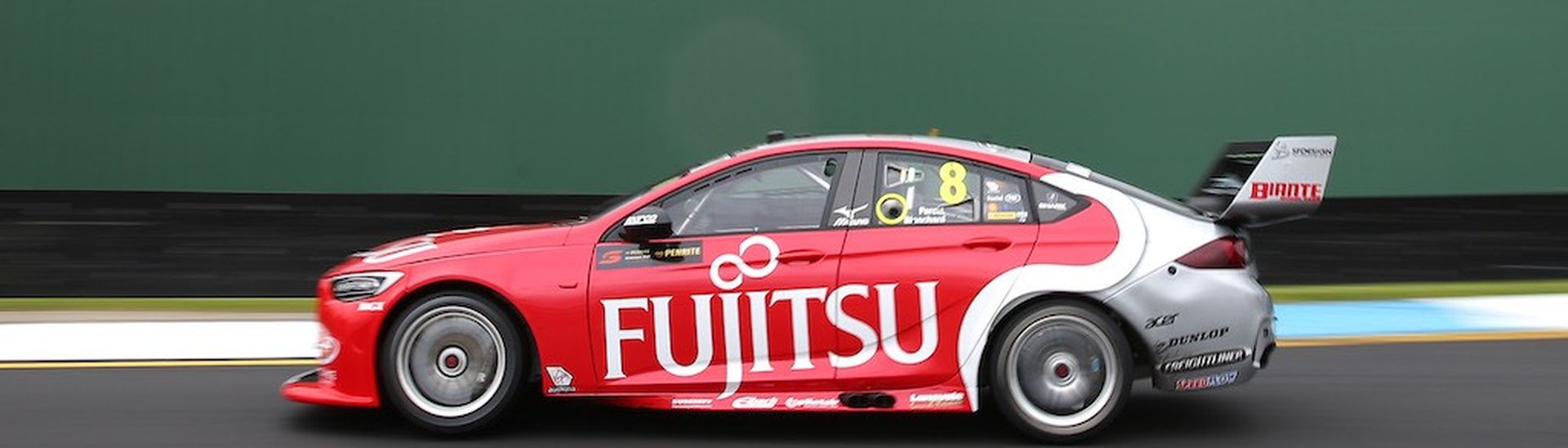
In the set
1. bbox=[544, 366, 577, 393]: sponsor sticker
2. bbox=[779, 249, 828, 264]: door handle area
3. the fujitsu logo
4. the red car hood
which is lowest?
bbox=[544, 366, 577, 393]: sponsor sticker

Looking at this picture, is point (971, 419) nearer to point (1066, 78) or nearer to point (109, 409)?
point (109, 409)

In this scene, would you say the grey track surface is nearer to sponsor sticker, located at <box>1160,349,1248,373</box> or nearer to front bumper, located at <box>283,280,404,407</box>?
front bumper, located at <box>283,280,404,407</box>

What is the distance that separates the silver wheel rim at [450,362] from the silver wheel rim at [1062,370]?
80.8 inches

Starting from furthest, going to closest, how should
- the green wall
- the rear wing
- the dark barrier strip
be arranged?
the green wall, the dark barrier strip, the rear wing

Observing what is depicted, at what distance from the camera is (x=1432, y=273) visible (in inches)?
473

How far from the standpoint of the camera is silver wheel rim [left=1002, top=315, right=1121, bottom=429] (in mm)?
6559

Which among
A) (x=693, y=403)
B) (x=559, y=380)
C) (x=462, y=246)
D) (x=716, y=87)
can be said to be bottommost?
(x=693, y=403)

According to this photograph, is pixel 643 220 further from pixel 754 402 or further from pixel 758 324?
pixel 754 402

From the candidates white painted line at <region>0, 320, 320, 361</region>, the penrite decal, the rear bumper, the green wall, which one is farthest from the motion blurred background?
the penrite decal

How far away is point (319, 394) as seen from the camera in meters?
6.75

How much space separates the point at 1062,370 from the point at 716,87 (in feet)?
19.2

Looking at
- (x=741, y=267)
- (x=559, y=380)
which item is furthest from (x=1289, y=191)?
(x=559, y=380)

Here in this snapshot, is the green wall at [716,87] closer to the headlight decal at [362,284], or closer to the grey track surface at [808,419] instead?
the grey track surface at [808,419]

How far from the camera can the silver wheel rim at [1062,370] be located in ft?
21.5
